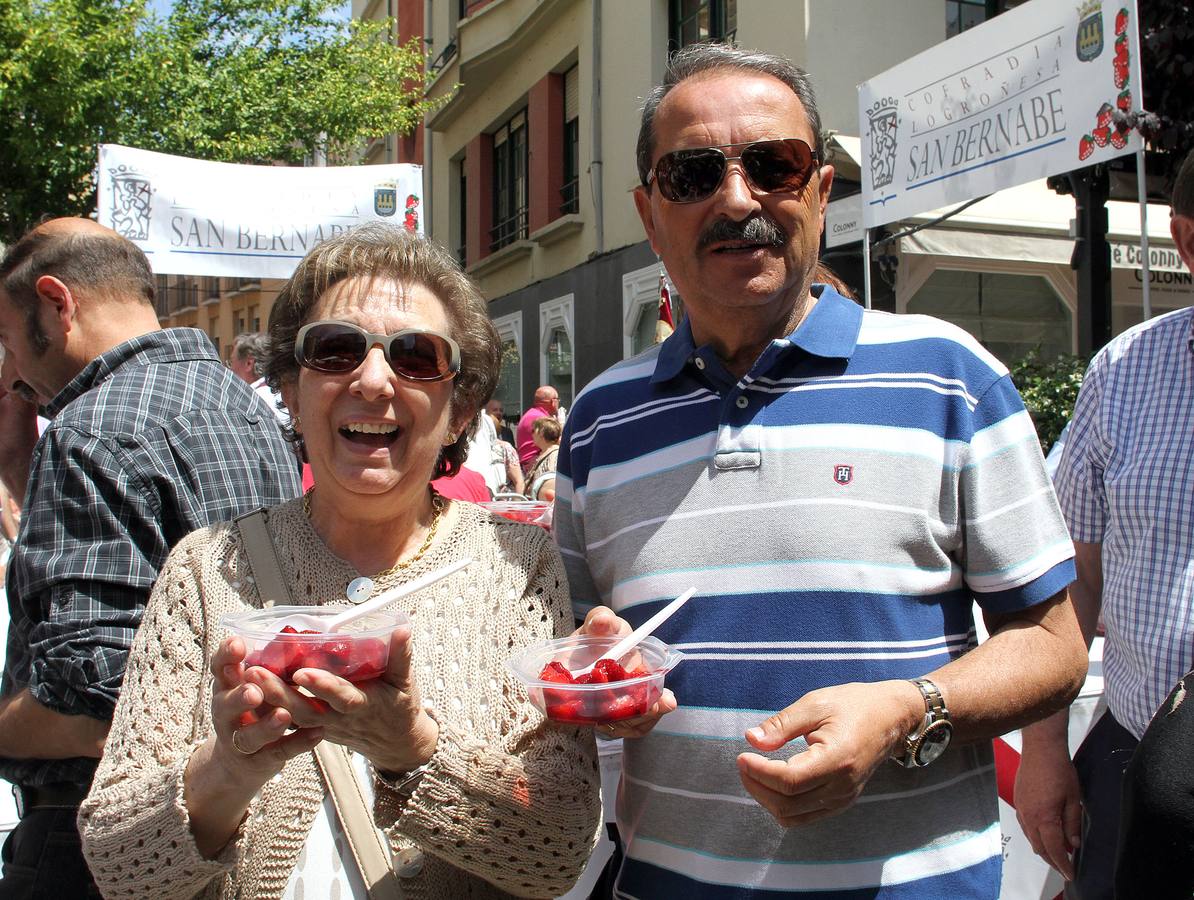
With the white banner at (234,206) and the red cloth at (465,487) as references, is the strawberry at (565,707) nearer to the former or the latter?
the red cloth at (465,487)

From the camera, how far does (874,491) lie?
5.91 ft

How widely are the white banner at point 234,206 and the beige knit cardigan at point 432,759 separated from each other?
5.22 meters

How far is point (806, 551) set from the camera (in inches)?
70.9

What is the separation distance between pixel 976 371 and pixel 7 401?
3113 mm

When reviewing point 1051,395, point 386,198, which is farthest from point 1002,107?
point 386,198

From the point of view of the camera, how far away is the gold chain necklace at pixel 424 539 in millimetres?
2055

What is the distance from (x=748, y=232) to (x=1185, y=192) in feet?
4.30

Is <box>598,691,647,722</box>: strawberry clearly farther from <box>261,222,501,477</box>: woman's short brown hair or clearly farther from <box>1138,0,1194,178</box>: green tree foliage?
<box>1138,0,1194,178</box>: green tree foliage

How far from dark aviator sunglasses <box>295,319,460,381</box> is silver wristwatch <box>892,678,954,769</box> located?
1.05 metres

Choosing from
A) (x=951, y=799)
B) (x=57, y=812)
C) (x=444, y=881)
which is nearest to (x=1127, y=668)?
(x=951, y=799)

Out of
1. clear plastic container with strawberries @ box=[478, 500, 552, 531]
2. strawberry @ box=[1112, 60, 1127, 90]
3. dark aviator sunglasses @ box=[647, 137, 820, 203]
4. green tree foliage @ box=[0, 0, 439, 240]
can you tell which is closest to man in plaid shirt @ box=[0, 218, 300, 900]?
dark aviator sunglasses @ box=[647, 137, 820, 203]

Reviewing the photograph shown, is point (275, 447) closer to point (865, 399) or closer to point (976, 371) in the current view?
point (865, 399)

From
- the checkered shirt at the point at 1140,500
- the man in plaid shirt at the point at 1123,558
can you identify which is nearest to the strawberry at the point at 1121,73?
the man in plaid shirt at the point at 1123,558

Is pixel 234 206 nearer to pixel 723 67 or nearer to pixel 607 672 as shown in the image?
pixel 723 67
